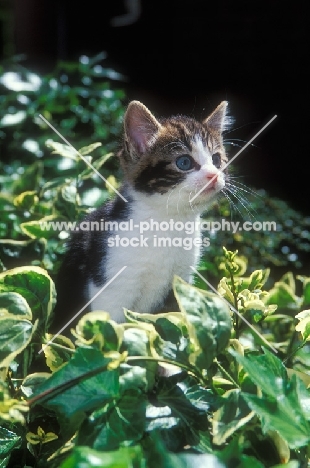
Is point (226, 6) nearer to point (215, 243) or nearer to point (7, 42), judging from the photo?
point (215, 243)

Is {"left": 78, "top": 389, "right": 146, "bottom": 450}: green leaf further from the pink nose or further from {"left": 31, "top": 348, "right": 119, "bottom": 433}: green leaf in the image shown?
the pink nose

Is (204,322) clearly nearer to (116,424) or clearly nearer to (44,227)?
(116,424)

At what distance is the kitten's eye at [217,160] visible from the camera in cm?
132

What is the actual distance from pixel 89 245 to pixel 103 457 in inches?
30.1

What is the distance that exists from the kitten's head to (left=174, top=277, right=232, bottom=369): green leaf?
23.7 inches

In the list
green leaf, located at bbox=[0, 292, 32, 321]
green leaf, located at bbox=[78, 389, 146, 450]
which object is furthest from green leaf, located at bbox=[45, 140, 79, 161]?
green leaf, located at bbox=[78, 389, 146, 450]

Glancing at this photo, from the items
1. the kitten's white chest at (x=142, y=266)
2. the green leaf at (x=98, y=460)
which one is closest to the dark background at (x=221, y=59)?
the kitten's white chest at (x=142, y=266)

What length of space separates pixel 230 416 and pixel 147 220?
65 centimetres

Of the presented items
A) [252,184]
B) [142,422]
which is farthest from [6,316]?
[252,184]

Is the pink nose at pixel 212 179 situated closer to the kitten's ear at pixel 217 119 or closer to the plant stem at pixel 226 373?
the kitten's ear at pixel 217 119

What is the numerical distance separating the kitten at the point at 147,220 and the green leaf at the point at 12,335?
1.51 feet

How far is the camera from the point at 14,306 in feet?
2.22

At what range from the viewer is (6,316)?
0.66 m

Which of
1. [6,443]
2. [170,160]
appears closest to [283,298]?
[170,160]
